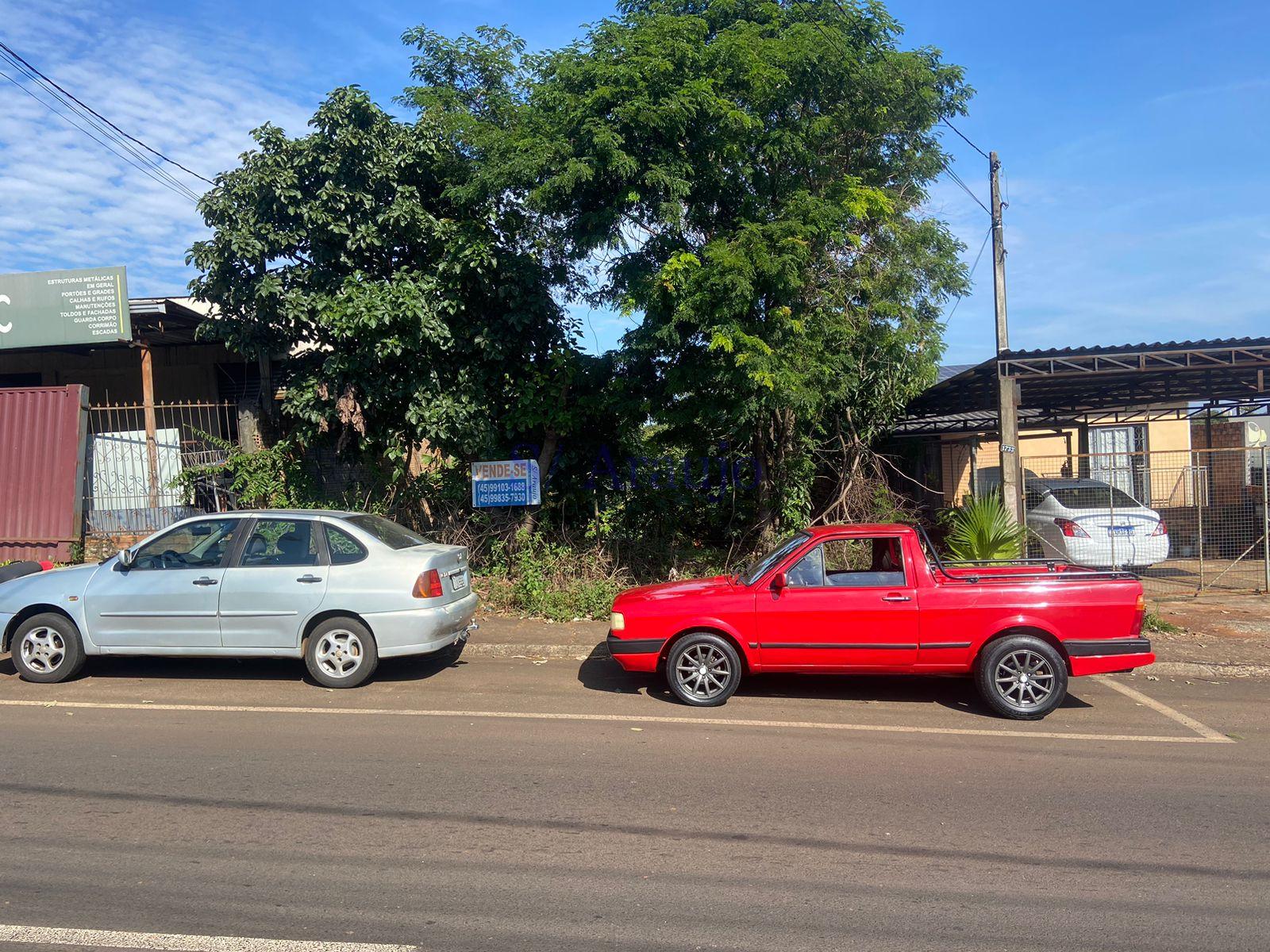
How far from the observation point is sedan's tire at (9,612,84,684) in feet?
26.0

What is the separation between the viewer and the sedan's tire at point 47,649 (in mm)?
7938

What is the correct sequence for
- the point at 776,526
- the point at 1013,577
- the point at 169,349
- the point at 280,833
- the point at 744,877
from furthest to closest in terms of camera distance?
the point at 169,349, the point at 776,526, the point at 1013,577, the point at 280,833, the point at 744,877

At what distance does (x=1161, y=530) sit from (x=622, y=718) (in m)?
9.63

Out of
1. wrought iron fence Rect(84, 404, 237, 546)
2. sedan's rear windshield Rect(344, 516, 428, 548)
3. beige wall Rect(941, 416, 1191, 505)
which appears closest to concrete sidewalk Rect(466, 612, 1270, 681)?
sedan's rear windshield Rect(344, 516, 428, 548)

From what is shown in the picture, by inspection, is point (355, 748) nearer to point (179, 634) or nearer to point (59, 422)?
point (179, 634)

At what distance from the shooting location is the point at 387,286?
441 inches

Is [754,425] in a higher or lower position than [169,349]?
lower

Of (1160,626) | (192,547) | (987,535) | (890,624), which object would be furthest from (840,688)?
(192,547)

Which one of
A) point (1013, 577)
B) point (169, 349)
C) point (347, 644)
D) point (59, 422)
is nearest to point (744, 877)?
point (1013, 577)

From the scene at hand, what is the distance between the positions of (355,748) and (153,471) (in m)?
9.54

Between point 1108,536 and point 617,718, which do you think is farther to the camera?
point 1108,536

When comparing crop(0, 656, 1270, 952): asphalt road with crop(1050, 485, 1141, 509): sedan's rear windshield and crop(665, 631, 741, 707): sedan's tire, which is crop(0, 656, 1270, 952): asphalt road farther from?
crop(1050, 485, 1141, 509): sedan's rear windshield

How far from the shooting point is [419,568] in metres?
7.81

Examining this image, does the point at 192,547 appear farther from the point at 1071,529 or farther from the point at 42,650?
the point at 1071,529
